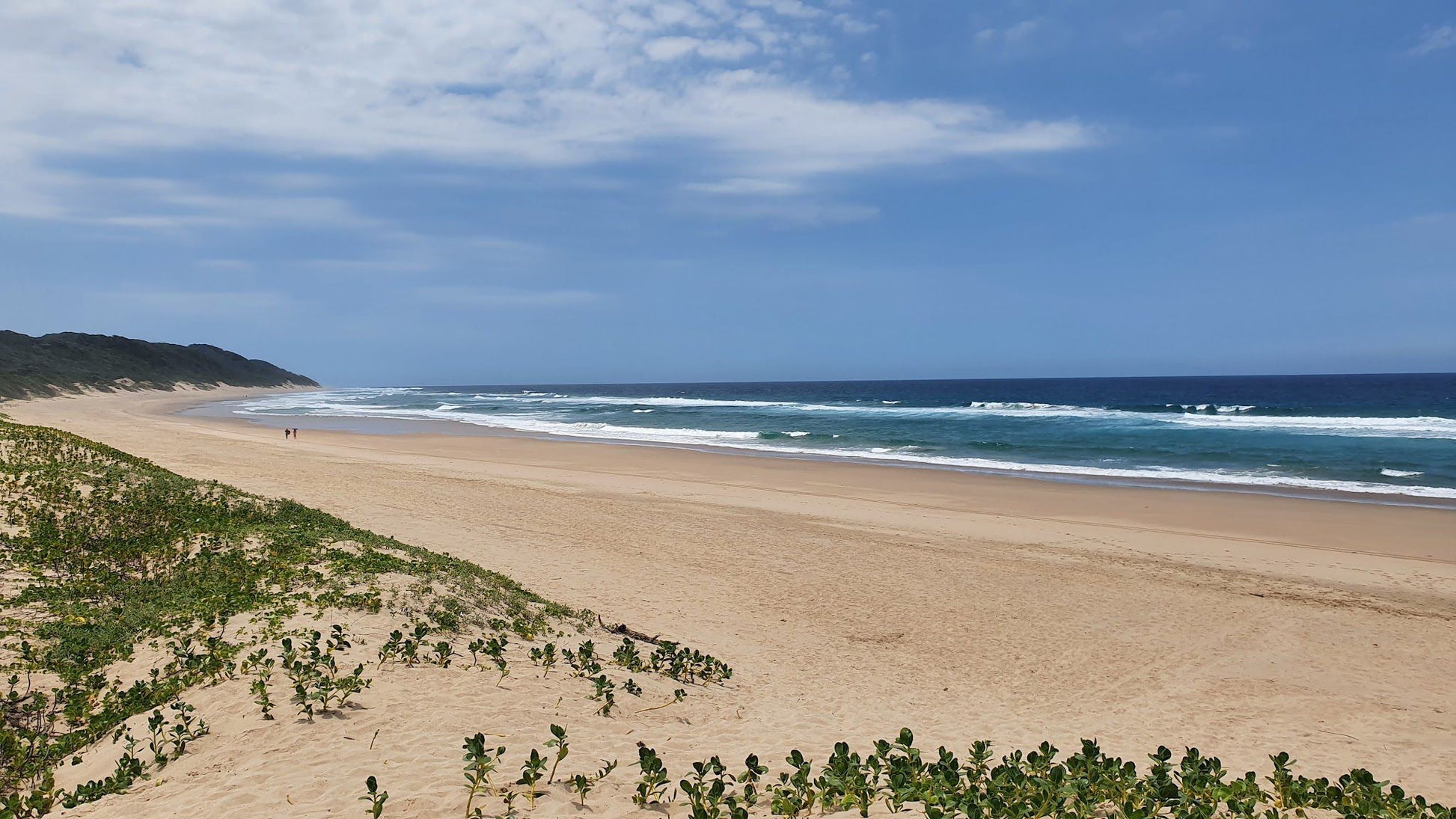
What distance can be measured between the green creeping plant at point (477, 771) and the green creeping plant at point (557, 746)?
1.09ft

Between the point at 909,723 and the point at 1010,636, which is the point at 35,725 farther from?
the point at 1010,636

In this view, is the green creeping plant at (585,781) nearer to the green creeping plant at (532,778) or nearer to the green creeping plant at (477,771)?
the green creeping plant at (532,778)

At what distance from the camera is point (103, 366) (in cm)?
10400

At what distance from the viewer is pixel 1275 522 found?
1808 cm

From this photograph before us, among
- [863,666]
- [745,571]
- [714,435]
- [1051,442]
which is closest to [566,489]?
[745,571]

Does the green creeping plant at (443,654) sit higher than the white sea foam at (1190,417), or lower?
lower

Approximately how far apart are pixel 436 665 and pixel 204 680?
167 centimetres

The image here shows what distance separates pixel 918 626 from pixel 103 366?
12771cm

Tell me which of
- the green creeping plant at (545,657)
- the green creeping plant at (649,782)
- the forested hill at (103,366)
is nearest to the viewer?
the green creeping plant at (649,782)

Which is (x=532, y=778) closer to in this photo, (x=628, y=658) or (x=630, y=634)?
(x=628, y=658)

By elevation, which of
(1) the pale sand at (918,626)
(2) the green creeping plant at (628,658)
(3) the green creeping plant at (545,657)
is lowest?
(1) the pale sand at (918,626)

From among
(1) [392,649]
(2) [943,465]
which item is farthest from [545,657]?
(2) [943,465]

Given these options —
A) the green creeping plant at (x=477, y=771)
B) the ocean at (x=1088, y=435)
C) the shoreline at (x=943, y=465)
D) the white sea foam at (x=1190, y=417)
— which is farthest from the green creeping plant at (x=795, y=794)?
the white sea foam at (x=1190, y=417)

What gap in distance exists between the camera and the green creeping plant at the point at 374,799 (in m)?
4.20
